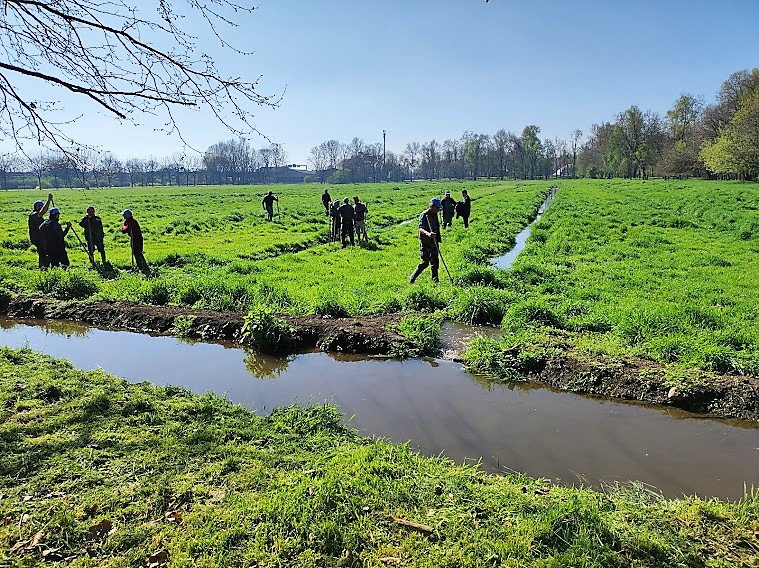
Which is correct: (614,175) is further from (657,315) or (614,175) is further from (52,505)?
(52,505)

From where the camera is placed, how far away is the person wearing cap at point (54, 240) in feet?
44.8

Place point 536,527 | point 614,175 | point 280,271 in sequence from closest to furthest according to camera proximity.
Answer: point 536,527 → point 280,271 → point 614,175

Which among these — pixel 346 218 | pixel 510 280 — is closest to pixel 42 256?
pixel 346 218

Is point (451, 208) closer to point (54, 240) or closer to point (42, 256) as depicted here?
point (54, 240)

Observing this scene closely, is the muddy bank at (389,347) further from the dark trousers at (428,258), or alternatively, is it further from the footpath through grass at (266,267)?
the dark trousers at (428,258)

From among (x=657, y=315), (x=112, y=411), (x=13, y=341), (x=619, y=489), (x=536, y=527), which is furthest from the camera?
(x=13, y=341)

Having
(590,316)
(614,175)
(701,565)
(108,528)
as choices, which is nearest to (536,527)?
(701,565)

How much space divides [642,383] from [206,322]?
7.16m

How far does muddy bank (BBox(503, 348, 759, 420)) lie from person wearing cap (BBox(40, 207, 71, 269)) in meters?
12.6

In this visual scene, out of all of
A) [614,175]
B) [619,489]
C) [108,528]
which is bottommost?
[619,489]

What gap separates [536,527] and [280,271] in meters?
11.4

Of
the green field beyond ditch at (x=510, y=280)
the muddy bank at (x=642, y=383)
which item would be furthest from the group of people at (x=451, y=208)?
the muddy bank at (x=642, y=383)

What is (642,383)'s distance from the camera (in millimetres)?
6383

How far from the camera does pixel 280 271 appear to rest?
14.2 meters
